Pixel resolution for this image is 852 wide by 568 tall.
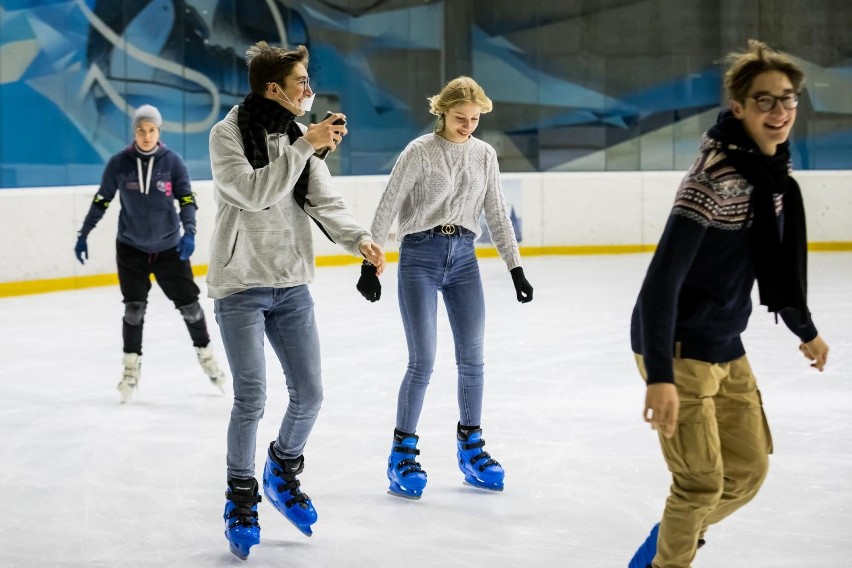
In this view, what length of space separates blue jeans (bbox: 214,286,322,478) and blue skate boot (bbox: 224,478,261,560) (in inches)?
1.4

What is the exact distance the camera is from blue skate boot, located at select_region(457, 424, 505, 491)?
4273 mm

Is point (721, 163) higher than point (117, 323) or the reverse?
higher

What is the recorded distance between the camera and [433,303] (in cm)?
418

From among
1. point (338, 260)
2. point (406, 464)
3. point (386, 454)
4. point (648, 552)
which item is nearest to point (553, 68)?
point (338, 260)

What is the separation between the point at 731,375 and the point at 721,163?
0.48 metres

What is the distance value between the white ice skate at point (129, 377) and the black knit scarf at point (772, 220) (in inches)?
153

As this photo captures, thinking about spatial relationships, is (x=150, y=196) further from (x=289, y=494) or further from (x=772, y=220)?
(x=772, y=220)

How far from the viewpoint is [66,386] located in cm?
636

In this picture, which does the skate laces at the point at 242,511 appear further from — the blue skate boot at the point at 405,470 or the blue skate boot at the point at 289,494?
the blue skate boot at the point at 405,470

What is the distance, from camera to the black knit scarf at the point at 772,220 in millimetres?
2562

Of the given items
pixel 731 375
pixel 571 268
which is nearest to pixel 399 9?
pixel 571 268

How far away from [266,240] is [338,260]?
358 inches

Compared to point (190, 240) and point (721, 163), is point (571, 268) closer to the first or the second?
point (190, 240)

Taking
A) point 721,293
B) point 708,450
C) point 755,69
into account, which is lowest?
Result: point 708,450
